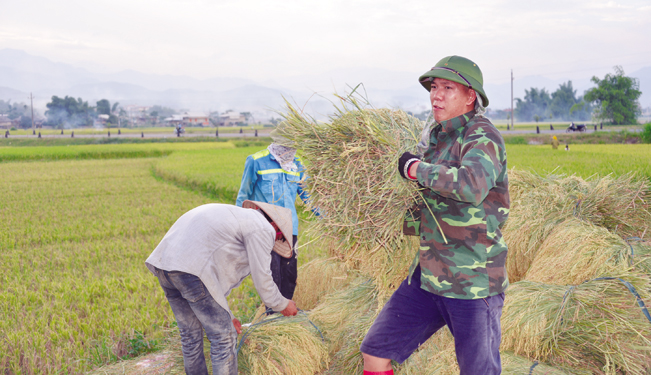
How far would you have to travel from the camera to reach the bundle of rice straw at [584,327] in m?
2.62

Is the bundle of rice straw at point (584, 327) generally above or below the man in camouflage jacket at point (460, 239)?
below

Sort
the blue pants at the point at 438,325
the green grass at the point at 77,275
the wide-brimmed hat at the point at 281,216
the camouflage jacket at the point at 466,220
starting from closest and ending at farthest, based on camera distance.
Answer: the camouflage jacket at the point at 466,220
the blue pants at the point at 438,325
the wide-brimmed hat at the point at 281,216
the green grass at the point at 77,275

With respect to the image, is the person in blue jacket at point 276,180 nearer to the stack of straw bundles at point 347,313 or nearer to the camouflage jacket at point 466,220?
the stack of straw bundles at point 347,313

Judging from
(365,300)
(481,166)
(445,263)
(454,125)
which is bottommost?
(365,300)

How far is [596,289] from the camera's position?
9.67 feet

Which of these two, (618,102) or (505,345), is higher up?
(618,102)

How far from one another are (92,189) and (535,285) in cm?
1131

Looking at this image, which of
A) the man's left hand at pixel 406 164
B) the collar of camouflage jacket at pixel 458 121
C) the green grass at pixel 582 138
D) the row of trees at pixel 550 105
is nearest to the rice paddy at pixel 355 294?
the man's left hand at pixel 406 164

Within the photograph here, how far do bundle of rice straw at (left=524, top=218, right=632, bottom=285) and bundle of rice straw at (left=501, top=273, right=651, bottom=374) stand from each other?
27 cm

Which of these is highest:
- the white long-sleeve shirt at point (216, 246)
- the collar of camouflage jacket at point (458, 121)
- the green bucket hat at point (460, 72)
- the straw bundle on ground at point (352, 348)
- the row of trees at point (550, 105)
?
the row of trees at point (550, 105)

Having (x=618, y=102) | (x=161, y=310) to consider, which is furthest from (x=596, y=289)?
(x=618, y=102)

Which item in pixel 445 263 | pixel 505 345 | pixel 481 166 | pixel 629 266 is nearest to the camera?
pixel 481 166

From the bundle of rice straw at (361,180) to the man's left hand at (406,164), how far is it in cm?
9

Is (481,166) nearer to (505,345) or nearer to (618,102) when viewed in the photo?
(505,345)
